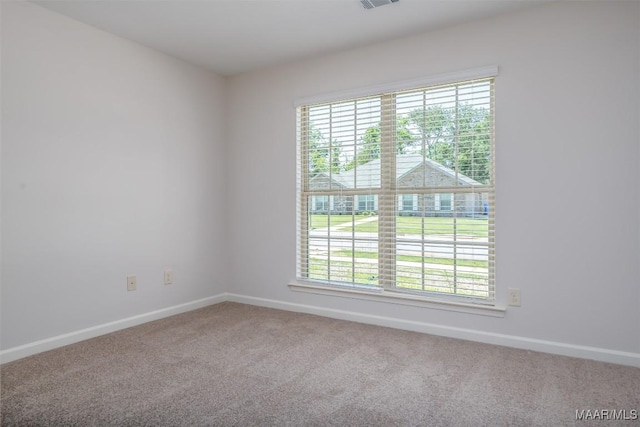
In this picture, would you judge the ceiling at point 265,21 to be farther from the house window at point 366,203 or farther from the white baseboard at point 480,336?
the white baseboard at point 480,336

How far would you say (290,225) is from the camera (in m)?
3.65

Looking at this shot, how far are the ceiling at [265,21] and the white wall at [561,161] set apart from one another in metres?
0.20

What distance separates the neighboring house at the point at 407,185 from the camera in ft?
9.44

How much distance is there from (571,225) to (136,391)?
9.17ft

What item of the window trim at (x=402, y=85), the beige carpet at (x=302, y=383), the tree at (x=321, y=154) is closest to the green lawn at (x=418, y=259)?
the beige carpet at (x=302, y=383)

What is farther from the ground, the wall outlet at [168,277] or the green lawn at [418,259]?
the green lawn at [418,259]

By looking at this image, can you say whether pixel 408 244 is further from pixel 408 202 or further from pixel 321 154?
pixel 321 154

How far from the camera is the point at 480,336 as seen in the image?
277 centimetres

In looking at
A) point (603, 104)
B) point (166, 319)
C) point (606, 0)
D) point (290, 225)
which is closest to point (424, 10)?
point (606, 0)

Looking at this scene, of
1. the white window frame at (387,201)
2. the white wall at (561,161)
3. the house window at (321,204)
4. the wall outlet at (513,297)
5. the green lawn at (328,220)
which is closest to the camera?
the white wall at (561,161)

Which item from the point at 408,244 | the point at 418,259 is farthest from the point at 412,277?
the point at 408,244

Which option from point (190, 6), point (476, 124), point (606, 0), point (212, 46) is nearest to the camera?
point (606, 0)

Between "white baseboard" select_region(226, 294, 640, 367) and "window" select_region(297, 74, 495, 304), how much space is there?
245 mm

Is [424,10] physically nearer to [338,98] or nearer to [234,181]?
[338,98]
